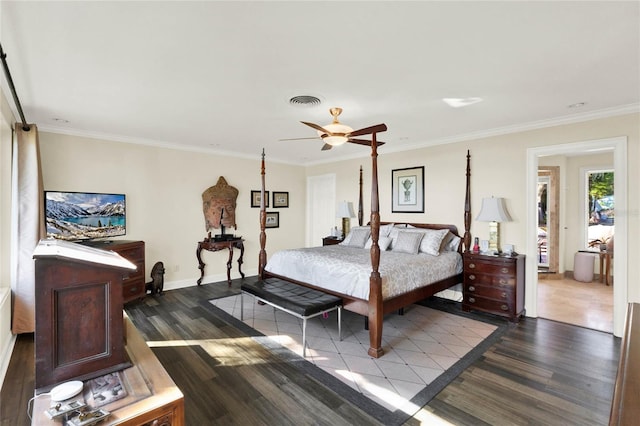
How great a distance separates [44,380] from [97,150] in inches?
171

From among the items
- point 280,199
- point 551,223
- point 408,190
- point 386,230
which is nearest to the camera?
point 386,230

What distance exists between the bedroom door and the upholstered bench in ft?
10.4

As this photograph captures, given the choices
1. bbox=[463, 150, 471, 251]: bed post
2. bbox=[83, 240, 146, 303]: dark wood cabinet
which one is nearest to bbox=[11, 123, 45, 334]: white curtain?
bbox=[83, 240, 146, 303]: dark wood cabinet

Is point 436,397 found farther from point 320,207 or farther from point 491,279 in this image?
point 320,207

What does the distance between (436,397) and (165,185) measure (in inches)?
197

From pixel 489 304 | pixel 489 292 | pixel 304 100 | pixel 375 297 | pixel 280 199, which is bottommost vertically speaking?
pixel 489 304

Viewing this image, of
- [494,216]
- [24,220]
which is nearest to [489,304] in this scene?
[494,216]

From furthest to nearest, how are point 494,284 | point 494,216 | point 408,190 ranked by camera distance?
point 408,190
point 494,216
point 494,284

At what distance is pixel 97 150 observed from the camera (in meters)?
4.65

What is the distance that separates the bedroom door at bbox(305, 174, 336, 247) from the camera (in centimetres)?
699

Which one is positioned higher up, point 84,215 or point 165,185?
point 165,185

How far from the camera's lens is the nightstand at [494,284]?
12.8 ft

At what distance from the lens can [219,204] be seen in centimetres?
594

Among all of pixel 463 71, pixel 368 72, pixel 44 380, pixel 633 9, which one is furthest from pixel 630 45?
pixel 44 380
